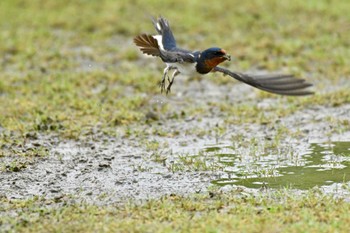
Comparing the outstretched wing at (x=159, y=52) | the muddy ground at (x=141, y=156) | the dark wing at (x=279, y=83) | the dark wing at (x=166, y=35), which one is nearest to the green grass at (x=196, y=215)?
the muddy ground at (x=141, y=156)

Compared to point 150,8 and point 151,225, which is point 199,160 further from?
point 150,8

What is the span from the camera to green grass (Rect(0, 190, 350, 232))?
17.4ft

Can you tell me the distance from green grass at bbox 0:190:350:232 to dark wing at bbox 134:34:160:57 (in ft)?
3.77

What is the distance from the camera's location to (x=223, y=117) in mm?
8812

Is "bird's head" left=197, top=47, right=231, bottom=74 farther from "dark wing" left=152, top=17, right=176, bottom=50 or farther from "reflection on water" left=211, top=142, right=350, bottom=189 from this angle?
"reflection on water" left=211, top=142, right=350, bottom=189

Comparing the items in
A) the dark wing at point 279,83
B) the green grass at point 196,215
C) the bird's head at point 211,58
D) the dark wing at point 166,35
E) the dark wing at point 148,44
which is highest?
the dark wing at point 166,35

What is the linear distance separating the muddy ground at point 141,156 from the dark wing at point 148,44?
1.03 metres

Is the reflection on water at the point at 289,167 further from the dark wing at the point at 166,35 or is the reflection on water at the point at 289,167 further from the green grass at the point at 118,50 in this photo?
the green grass at the point at 118,50

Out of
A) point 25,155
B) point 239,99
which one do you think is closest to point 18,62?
point 239,99

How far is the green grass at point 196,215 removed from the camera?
17.4 feet

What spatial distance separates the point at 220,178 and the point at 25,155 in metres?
1.83

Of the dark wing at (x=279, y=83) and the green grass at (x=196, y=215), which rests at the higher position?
the dark wing at (x=279, y=83)

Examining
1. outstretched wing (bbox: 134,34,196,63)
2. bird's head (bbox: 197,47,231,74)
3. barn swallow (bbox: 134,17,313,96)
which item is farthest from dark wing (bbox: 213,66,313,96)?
outstretched wing (bbox: 134,34,196,63)

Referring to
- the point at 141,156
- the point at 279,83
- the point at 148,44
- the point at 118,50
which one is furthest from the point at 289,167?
the point at 118,50
